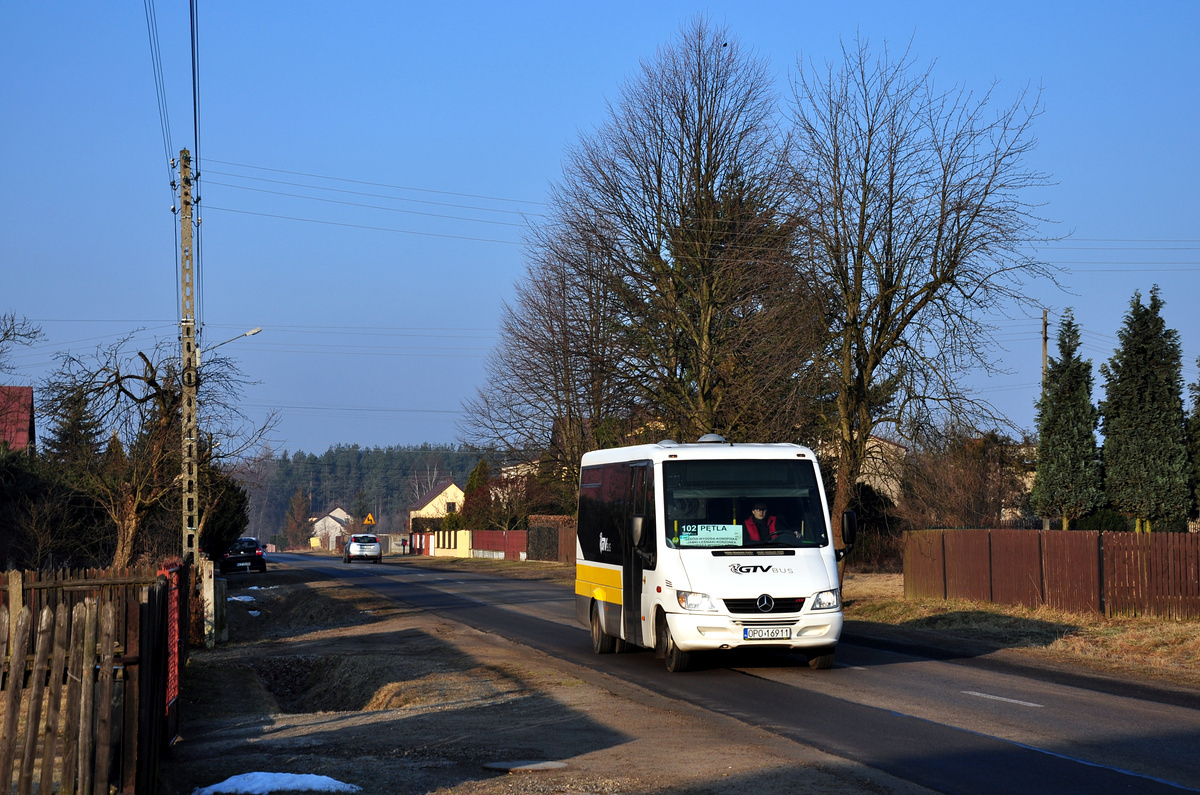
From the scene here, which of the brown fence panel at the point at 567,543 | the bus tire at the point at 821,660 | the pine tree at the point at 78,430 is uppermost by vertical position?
the pine tree at the point at 78,430

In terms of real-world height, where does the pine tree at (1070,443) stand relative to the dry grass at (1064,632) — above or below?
above

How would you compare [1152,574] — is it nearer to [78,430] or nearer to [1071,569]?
[1071,569]

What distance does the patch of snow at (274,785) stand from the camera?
705 cm

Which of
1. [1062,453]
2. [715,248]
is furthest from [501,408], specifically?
[1062,453]

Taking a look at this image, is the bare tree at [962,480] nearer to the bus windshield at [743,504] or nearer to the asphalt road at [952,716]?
the asphalt road at [952,716]

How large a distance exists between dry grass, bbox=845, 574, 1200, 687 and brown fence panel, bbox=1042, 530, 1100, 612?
1.01 feet

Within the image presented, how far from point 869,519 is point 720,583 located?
3043cm

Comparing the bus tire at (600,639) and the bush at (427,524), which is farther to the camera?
the bush at (427,524)

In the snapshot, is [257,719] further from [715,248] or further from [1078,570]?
[715,248]

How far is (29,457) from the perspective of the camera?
33.8m

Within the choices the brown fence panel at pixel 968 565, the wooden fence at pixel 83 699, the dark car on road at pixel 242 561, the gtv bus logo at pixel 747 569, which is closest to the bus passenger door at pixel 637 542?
the gtv bus logo at pixel 747 569

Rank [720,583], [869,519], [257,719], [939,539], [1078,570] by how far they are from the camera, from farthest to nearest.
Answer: [869,519]
[939,539]
[1078,570]
[720,583]
[257,719]

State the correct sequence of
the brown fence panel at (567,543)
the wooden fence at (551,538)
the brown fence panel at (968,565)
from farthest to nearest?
the wooden fence at (551,538), the brown fence panel at (567,543), the brown fence panel at (968,565)

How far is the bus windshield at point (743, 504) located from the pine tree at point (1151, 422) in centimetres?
1961
